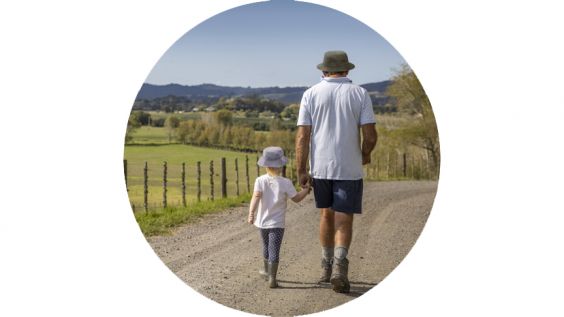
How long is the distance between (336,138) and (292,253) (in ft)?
3.46

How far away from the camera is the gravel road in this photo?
376 inches

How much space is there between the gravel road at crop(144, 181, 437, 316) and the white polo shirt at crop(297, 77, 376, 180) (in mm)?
315

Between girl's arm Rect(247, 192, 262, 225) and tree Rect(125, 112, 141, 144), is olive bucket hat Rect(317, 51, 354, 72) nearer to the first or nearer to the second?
girl's arm Rect(247, 192, 262, 225)

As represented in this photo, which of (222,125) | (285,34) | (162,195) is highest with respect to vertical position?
(285,34)

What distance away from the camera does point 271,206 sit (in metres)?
9.59

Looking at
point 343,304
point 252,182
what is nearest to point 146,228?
point 252,182

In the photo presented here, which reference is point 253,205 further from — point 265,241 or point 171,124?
point 171,124

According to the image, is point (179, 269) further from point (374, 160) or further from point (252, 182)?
point (374, 160)

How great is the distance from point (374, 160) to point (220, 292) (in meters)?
1.65

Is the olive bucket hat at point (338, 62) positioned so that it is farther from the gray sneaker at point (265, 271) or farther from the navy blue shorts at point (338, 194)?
the gray sneaker at point (265, 271)

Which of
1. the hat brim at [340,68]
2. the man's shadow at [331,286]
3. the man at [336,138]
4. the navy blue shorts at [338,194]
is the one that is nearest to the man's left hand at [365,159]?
the man at [336,138]

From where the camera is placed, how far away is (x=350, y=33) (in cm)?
958

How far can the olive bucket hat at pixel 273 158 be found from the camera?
31.1ft

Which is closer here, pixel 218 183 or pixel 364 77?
pixel 364 77
